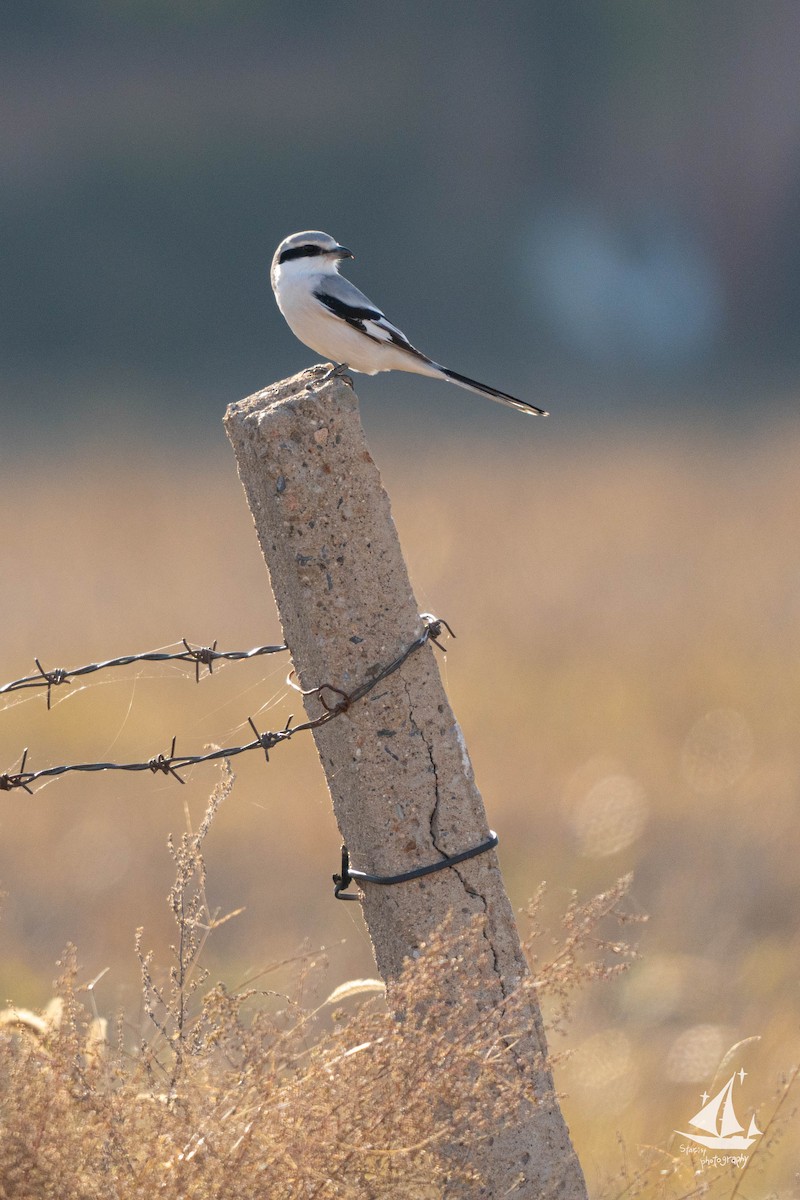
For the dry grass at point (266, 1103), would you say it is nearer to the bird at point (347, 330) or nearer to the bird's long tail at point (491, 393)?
the bird's long tail at point (491, 393)

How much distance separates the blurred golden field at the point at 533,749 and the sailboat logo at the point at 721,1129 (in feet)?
0.74

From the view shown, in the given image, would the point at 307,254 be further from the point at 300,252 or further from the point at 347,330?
the point at 347,330

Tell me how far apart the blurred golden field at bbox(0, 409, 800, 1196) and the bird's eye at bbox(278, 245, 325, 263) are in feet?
3.86

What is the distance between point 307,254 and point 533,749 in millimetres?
6175

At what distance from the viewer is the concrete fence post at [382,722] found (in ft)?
7.58

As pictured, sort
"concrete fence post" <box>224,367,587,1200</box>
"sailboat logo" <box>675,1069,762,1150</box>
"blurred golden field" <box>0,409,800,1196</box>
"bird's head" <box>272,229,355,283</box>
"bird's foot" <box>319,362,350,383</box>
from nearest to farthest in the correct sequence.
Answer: "concrete fence post" <box>224,367,587,1200</box> < "bird's foot" <box>319,362,350,383</box> < "sailboat logo" <box>675,1069,762,1150</box> < "bird's head" <box>272,229,355,283</box> < "blurred golden field" <box>0,409,800,1196</box>

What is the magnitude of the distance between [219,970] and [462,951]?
400 centimetres

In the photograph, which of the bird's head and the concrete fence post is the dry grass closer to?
the concrete fence post

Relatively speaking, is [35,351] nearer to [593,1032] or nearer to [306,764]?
[306,764]

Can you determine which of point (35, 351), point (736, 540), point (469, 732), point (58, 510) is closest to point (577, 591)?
point (736, 540)

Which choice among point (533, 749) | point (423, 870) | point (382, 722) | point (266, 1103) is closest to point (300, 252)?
point (382, 722)

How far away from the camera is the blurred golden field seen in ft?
18.3

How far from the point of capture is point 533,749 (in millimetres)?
9547

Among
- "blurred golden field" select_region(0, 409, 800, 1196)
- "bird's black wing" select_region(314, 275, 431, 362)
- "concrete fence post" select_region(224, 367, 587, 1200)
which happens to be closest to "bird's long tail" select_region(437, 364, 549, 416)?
"bird's black wing" select_region(314, 275, 431, 362)
